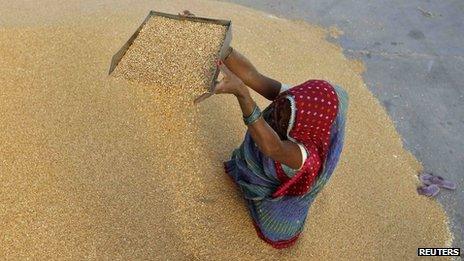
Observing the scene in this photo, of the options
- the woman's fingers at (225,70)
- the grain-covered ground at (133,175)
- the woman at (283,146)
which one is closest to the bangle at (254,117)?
the woman at (283,146)

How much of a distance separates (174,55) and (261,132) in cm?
64

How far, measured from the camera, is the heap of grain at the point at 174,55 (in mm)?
1933

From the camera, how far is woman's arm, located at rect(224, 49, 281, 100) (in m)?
2.12

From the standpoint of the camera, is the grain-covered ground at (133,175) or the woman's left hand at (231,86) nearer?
the woman's left hand at (231,86)

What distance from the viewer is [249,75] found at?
7.03 feet

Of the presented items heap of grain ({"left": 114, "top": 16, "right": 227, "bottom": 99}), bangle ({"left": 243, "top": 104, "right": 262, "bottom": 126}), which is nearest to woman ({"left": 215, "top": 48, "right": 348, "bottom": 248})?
bangle ({"left": 243, "top": 104, "right": 262, "bottom": 126})

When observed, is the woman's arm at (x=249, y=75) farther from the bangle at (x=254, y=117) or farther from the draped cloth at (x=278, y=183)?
the bangle at (x=254, y=117)

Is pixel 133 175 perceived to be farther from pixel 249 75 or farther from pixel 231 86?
pixel 231 86

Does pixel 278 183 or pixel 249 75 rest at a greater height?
pixel 249 75

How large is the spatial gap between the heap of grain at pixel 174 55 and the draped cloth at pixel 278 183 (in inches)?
13.9

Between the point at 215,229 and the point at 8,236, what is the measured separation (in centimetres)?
→ 96

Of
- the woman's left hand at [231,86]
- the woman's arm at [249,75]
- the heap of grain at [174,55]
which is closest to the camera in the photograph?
the woman's left hand at [231,86]

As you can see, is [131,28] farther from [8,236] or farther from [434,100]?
[434,100]

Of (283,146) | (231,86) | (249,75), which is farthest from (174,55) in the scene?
(283,146)
